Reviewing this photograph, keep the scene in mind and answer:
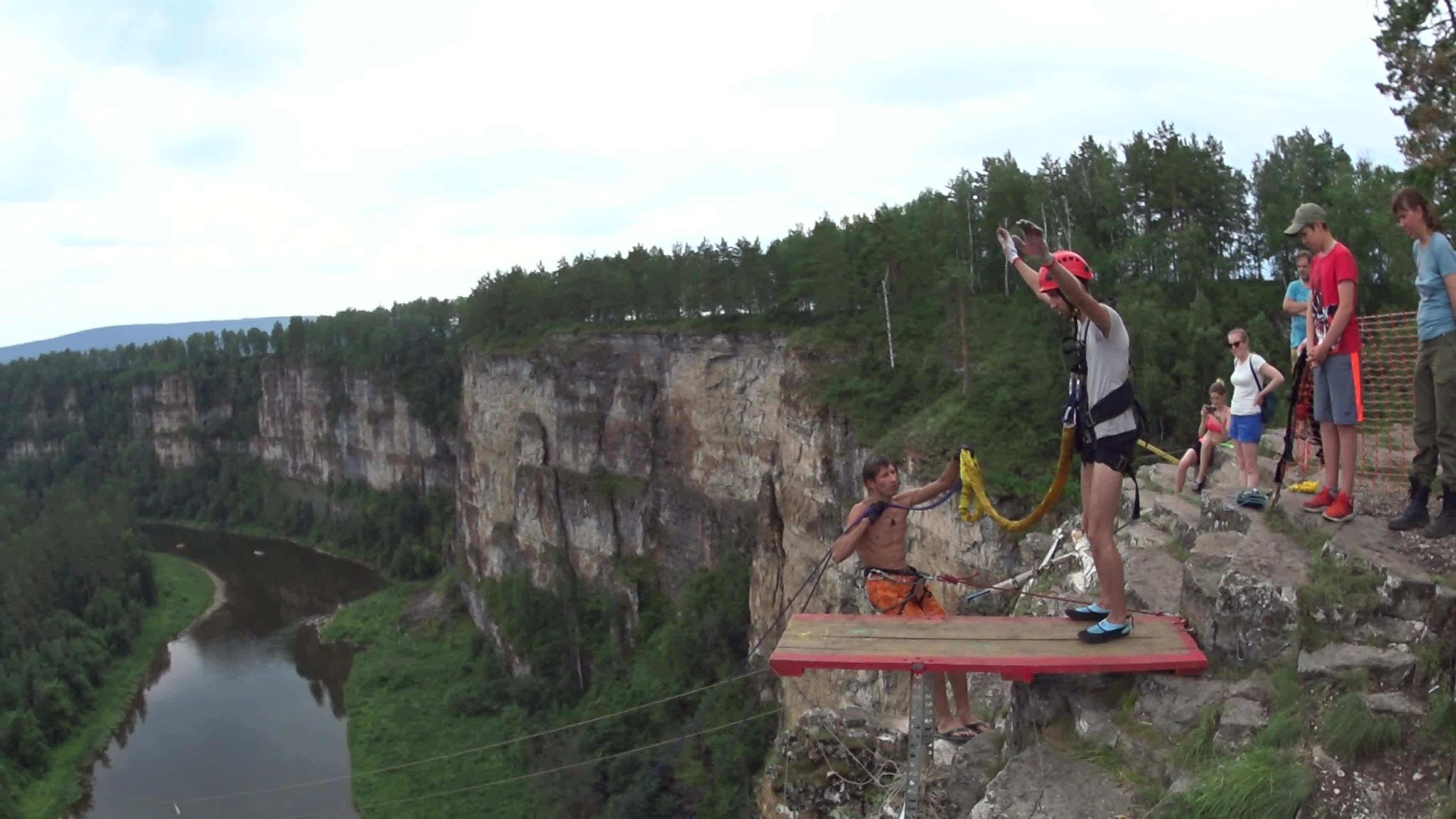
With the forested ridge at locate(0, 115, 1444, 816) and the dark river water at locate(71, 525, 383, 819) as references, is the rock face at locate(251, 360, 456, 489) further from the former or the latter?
the dark river water at locate(71, 525, 383, 819)

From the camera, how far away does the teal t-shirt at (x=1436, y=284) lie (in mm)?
7184

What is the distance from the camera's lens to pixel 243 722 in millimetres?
47938

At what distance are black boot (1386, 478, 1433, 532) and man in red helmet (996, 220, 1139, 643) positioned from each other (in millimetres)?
1964

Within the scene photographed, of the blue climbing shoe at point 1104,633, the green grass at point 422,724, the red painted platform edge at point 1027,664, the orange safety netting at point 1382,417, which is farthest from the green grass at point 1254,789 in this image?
the green grass at point 422,724

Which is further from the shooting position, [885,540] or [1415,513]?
[885,540]

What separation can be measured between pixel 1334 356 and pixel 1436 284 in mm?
842

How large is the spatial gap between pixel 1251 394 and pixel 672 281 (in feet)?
133

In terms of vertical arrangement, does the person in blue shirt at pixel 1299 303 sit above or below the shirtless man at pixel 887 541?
above

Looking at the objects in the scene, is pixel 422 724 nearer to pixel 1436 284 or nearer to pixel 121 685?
pixel 121 685

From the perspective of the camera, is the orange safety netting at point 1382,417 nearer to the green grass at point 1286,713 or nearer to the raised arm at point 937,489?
the raised arm at point 937,489

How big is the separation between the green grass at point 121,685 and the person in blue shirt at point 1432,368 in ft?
150

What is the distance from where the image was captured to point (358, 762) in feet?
136

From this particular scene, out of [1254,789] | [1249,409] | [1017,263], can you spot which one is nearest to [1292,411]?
[1249,409]

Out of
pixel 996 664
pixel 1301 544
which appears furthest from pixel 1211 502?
pixel 996 664
